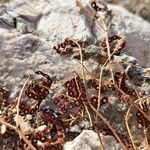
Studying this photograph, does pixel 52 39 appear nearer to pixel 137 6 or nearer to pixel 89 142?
pixel 89 142

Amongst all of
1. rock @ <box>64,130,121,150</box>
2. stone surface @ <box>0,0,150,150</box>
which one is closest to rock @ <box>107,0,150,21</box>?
stone surface @ <box>0,0,150,150</box>

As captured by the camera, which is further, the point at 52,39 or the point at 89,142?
the point at 52,39

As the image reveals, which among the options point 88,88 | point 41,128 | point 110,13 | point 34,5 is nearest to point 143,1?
point 110,13

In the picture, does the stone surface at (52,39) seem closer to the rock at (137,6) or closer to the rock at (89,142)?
the rock at (89,142)

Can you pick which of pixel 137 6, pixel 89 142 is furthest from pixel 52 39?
pixel 137 6

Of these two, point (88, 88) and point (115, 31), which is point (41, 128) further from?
point (115, 31)

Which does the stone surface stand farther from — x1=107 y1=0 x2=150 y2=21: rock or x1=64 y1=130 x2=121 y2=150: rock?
Result: x1=107 y1=0 x2=150 y2=21: rock

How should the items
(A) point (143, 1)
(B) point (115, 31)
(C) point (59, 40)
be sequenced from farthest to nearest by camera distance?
(A) point (143, 1)
(B) point (115, 31)
(C) point (59, 40)

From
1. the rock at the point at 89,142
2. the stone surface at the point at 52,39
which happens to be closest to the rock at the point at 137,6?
the stone surface at the point at 52,39

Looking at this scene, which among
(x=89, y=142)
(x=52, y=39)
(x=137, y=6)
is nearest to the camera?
(x=89, y=142)
